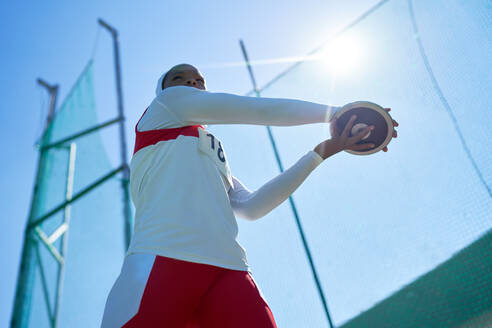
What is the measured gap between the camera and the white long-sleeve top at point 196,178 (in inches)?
37.2

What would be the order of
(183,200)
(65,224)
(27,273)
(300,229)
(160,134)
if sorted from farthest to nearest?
(65,224) → (27,273) → (300,229) → (160,134) → (183,200)

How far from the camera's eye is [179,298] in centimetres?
88

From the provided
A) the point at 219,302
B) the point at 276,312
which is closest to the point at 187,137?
the point at 219,302

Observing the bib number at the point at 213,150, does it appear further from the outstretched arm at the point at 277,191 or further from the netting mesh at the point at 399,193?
the netting mesh at the point at 399,193

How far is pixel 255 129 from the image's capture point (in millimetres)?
3412

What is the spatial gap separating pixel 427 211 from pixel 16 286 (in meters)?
3.48

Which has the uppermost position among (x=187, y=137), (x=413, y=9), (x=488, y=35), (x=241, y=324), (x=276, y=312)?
(x=413, y=9)

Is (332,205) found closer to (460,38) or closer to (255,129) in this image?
(255,129)

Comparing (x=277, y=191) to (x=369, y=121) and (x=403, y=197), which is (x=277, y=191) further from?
(x=403, y=197)

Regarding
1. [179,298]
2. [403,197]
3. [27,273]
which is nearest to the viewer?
[179,298]

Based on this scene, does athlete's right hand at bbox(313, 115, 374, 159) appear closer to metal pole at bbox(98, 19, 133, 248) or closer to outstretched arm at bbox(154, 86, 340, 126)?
outstretched arm at bbox(154, 86, 340, 126)

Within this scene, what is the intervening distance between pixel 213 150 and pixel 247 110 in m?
0.16

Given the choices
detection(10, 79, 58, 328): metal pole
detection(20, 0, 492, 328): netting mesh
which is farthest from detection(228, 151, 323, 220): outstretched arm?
detection(10, 79, 58, 328): metal pole

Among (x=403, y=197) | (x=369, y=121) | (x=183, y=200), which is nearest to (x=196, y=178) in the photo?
(x=183, y=200)
